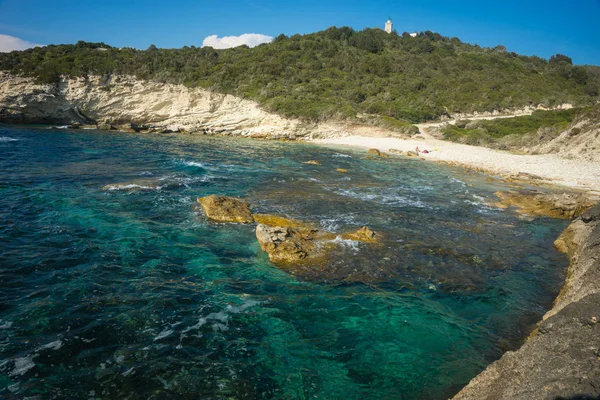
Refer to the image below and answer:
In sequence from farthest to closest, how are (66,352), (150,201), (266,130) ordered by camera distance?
(266,130) < (150,201) < (66,352)

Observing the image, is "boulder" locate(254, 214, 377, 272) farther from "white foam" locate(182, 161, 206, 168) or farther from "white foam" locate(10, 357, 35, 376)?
"white foam" locate(182, 161, 206, 168)

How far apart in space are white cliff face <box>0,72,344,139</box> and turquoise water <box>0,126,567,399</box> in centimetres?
3094

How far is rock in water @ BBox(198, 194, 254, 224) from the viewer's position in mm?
11758

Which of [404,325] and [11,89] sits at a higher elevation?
[11,89]

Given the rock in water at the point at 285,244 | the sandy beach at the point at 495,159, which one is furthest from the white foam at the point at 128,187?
the sandy beach at the point at 495,159

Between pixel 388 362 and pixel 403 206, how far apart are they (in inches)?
414

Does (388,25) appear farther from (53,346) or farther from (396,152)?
(53,346)

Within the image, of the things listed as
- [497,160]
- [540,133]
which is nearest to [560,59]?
[540,133]

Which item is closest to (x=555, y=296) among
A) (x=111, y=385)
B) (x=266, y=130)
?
(x=111, y=385)

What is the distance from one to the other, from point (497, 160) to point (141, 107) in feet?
142

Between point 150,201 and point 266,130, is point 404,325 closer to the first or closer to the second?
point 150,201

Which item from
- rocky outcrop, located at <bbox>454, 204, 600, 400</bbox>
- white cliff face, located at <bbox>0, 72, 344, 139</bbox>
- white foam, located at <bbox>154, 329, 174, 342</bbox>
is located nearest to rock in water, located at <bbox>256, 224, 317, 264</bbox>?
white foam, located at <bbox>154, 329, 174, 342</bbox>

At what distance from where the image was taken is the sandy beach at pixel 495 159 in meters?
22.6

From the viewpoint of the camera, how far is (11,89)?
37.2m
